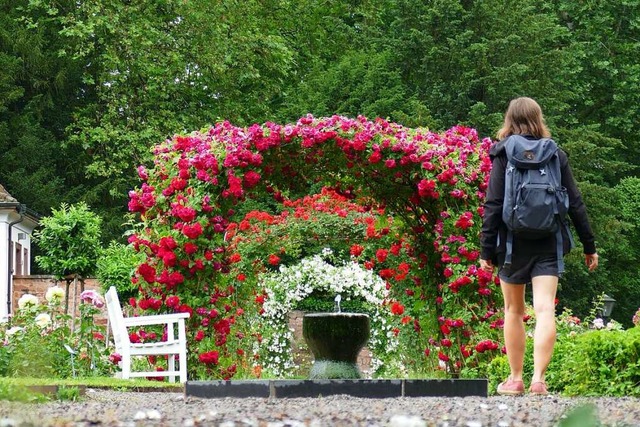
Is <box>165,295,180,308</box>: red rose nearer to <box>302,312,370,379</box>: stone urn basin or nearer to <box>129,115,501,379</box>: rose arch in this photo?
<box>129,115,501,379</box>: rose arch

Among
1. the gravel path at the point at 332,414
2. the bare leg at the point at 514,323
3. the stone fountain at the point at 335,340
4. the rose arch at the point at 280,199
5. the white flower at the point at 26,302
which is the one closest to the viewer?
the gravel path at the point at 332,414

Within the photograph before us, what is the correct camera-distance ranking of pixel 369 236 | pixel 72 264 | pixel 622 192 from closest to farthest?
pixel 369 236 → pixel 72 264 → pixel 622 192

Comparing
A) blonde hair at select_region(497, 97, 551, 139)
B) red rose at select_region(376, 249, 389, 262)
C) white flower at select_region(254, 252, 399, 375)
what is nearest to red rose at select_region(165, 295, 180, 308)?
red rose at select_region(376, 249, 389, 262)

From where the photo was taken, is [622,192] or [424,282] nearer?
[424,282]

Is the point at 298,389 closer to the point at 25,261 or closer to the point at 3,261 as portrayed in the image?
the point at 3,261

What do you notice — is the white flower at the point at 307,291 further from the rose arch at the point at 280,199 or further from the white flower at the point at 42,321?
the white flower at the point at 42,321

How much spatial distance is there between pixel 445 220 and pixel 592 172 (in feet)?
55.6

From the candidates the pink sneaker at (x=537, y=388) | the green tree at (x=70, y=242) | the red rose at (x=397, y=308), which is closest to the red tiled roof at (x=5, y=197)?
the green tree at (x=70, y=242)

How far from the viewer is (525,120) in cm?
705

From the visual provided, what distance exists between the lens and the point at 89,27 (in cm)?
2478

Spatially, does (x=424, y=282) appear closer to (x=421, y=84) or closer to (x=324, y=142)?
(x=324, y=142)

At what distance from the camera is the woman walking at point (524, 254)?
6840 mm

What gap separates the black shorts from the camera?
6.82 m

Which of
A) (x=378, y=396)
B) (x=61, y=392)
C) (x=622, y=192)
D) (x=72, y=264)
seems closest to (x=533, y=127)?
(x=378, y=396)
